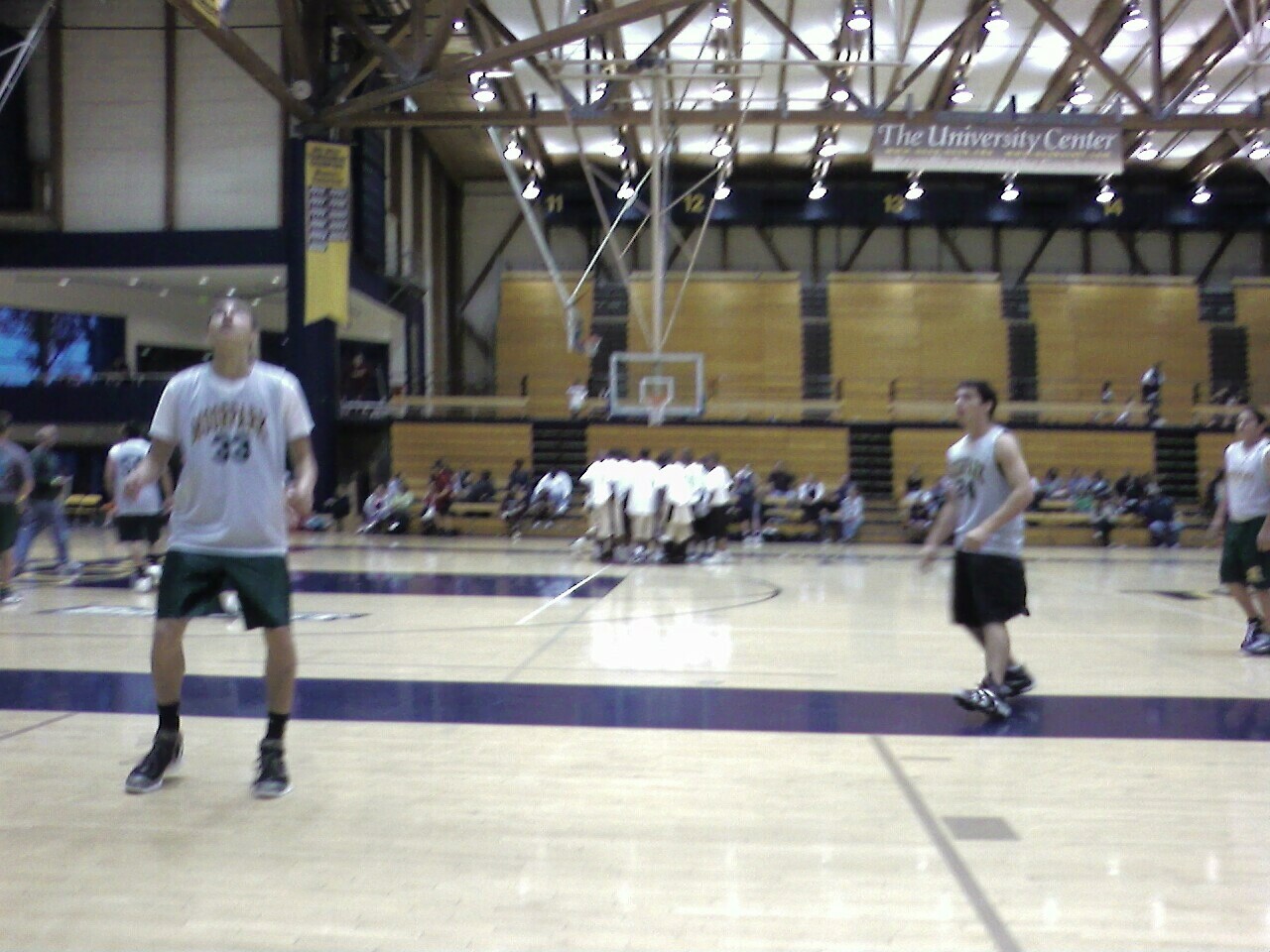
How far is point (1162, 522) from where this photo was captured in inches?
907

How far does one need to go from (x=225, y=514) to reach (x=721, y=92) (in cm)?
2235

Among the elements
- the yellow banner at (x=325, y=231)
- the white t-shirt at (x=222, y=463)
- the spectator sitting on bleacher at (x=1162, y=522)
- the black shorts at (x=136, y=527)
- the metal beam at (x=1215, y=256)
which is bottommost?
the spectator sitting on bleacher at (x=1162, y=522)

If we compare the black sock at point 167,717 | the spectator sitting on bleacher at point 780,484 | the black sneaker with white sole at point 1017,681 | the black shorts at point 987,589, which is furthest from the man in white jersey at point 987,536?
the spectator sitting on bleacher at point 780,484

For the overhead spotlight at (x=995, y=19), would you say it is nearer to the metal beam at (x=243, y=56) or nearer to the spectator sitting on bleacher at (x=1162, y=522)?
the spectator sitting on bleacher at (x=1162, y=522)

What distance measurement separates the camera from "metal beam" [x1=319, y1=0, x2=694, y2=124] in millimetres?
17016

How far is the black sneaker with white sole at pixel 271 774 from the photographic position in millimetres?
4066

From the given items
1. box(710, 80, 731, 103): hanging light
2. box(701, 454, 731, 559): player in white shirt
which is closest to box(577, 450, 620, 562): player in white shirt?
box(701, 454, 731, 559): player in white shirt

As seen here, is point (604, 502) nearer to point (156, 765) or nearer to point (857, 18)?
point (857, 18)

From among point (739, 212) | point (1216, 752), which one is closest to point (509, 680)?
point (1216, 752)

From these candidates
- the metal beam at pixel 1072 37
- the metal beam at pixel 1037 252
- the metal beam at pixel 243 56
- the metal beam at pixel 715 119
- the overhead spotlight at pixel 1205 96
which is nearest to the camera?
the metal beam at pixel 243 56

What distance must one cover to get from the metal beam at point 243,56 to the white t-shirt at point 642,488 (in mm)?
8534

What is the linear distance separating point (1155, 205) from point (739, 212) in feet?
39.0

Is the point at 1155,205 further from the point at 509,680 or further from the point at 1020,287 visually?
the point at 509,680

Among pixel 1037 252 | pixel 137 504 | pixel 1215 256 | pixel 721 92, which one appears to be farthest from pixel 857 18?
pixel 1215 256
